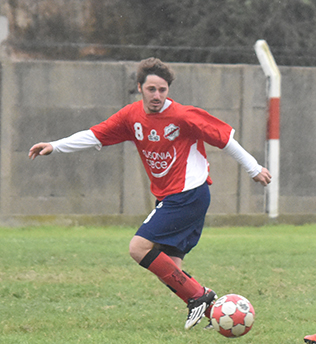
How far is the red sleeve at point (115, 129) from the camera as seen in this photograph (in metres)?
4.80

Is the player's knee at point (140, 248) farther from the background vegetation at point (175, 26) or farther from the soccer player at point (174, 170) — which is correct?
the background vegetation at point (175, 26)

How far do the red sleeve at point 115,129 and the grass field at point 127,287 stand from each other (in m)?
1.23

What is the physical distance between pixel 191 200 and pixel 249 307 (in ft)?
2.60

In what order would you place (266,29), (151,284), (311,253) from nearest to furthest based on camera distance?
(151,284) → (311,253) → (266,29)

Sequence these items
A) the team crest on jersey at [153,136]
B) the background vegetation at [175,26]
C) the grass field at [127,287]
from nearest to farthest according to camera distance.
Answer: the grass field at [127,287] → the team crest on jersey at [153,136] → the background vegetation at [175,26]

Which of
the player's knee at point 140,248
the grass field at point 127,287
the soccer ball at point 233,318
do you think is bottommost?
the grass field at point 127,287

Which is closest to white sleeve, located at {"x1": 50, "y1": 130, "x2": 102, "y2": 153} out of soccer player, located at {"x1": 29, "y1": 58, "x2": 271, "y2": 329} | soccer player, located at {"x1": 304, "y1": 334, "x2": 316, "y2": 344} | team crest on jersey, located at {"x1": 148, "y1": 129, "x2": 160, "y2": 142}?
soccer player, located at {"x1": 29, "y1": 58, "x2": 271, "y2": 329}

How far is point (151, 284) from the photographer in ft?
19.5

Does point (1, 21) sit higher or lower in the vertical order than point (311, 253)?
higher

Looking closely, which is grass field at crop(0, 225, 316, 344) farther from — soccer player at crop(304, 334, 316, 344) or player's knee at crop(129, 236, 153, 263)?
player's knee at crop(129, 236, 153, 263)

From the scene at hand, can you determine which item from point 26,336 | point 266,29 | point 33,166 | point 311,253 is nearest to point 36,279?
point 26,336

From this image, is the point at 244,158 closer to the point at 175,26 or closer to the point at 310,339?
the point at 310,339

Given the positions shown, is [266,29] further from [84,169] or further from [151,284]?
[151,284]

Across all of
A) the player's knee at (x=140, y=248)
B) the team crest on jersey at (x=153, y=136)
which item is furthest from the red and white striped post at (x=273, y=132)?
the player's knee at (x=140, y=248)
